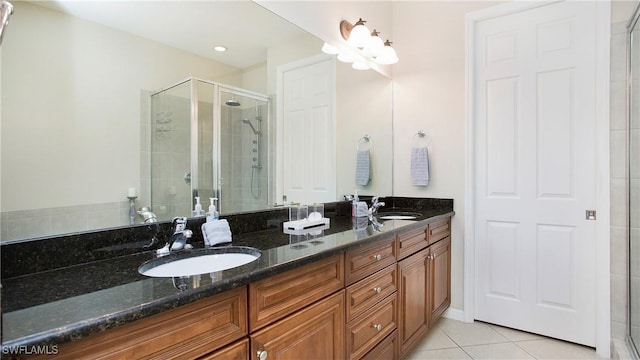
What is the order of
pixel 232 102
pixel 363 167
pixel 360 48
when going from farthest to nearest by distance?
pixel 363 167 → pixel 360 48 → pixel 232 102

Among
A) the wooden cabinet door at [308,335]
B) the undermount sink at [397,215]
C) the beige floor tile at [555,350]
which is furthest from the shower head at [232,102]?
the beige floor tile at [555,350]

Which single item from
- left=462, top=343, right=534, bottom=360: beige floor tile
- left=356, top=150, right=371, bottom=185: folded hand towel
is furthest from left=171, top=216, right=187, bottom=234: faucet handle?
left=462, top=343, right=534, bottom=360: beige floor tile

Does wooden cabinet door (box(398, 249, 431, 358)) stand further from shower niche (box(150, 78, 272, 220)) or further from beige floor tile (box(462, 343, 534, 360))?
shower niche (box(150, 78, 272, 220))

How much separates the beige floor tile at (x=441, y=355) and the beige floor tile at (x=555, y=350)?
0.47 meters

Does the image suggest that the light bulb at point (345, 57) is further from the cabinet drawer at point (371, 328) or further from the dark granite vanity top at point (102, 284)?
the cabinet drawer at point (371, 328)

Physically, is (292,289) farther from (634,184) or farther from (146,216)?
(634,184)

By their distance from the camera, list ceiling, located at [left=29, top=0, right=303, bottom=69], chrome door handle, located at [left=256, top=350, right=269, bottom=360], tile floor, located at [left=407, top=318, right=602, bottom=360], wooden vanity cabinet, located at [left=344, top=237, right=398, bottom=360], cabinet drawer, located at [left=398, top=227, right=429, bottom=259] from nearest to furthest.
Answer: chrome door handle, located at [left=256, top=350, right=269, bottom=360], ceiling, located at [left=29, top=0, right=303, bottom=69], wooden vanity cabinet, located at [left=344, top=237, right=398, bottom=360], cabinet drawer, located at [left=398, top=227, right=429, bottom=259], tile floor, located at [left=407, top=318, right=602, bottom=360]

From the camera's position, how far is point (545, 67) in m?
2.39

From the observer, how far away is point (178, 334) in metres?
0.86

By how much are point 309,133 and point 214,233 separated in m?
1.07

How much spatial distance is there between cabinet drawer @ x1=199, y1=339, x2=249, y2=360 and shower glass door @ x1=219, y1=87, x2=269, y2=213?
79 centimetres

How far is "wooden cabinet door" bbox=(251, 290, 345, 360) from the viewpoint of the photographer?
1.09 m

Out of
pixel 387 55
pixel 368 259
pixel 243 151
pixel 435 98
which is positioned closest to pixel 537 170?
pixel 435 98

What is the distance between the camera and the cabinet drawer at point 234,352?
3.05 feet
